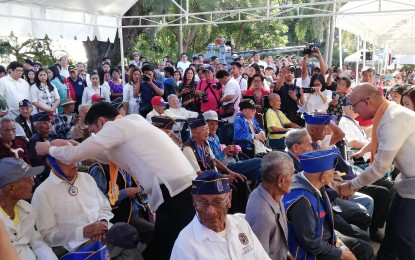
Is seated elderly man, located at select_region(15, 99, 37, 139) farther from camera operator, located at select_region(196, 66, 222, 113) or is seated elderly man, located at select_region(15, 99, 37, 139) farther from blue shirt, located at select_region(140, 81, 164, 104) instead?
camera operator, located at select_region(196, 66, 222, 113)

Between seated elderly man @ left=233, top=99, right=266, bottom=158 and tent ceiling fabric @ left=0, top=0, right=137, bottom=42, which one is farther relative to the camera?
tent ceiling fabric @ left=0, top=0, right=137, bottom=42

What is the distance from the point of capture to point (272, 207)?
8.29 feet

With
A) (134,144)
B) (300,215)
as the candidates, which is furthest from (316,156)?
(134,144)

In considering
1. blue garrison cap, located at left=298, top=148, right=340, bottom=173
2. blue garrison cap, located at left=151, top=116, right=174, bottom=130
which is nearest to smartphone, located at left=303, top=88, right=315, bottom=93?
blue garrison cap, located at left=151, top=116, right=174, bottom=130

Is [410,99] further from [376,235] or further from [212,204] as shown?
[212,204]

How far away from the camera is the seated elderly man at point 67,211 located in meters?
2.79

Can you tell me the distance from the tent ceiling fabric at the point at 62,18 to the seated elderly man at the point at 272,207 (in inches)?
214

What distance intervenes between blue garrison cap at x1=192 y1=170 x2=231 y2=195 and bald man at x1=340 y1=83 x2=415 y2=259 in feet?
5.32

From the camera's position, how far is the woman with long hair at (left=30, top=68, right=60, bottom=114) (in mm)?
7035

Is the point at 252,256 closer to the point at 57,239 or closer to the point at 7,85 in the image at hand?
the point at 57,239

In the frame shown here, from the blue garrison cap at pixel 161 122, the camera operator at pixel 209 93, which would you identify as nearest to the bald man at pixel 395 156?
the blue garrison cap at pixel 161 122

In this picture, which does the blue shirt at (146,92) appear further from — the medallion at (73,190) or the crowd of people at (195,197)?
the medallion at (73,190)

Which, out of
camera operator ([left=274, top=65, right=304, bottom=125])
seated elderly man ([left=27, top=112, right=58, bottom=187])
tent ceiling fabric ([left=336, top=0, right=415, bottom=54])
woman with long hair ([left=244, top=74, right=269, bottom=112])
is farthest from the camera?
tent ceiling fabric ([left=336, top=0, right=415, bottom=54])

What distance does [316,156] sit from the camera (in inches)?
109
